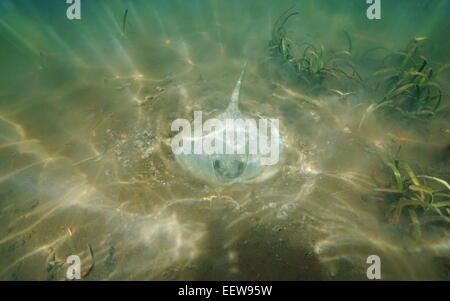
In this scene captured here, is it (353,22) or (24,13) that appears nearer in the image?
(353,22)

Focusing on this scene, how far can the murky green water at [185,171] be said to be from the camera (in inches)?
123

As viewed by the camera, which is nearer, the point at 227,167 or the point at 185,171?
the point at 227,167

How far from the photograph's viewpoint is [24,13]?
34.1ft

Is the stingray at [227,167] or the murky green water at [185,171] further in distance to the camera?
the stingray at [227,167]

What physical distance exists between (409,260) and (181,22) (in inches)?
369

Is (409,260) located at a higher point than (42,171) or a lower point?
lower

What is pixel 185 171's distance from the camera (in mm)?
3920

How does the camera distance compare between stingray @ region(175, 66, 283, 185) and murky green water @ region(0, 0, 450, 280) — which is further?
stingray @ region(175, 66, 283, 185)

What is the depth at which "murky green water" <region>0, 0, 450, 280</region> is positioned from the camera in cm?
312
